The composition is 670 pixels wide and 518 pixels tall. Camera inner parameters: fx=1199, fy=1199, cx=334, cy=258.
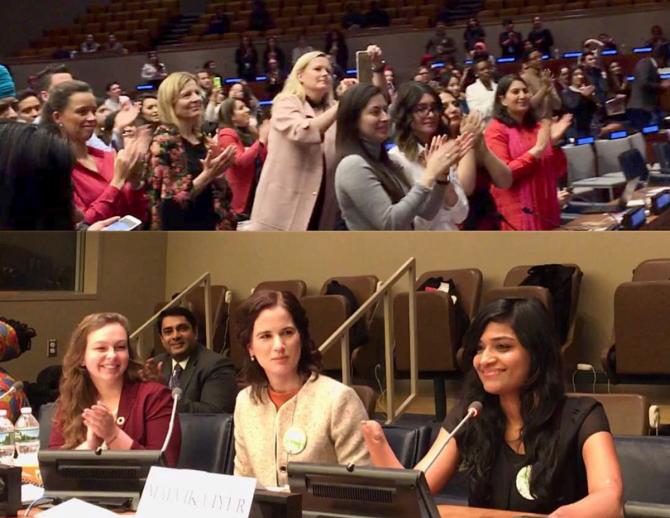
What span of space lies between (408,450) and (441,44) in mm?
11153

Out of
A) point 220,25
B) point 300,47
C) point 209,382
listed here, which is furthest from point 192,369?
point 220,25

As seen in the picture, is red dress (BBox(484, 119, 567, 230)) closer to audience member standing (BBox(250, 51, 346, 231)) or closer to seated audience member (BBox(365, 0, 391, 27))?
audience member standing (BBox(250, 51, 346, 231))

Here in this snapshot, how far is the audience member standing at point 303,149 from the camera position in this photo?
15.3ft

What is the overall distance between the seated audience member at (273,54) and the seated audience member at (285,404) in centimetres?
1150

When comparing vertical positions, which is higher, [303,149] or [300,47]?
[300,47]

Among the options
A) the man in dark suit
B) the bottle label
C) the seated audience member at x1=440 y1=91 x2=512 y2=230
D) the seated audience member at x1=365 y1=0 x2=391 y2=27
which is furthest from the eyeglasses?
the seated audience member at x1=365 y1=0 x2=391 y2=27

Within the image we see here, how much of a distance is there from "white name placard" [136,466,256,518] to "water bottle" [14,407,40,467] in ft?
3.29

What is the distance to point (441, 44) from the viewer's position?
13.6 m

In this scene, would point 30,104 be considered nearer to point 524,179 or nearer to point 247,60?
point 524,179

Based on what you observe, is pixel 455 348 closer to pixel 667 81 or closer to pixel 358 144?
pixel 358 144

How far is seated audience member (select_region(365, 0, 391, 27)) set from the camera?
48.7 ft

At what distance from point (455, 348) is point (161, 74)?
10.3 metres

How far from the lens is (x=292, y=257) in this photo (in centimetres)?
578

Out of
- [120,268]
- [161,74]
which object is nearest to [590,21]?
[161,74]
